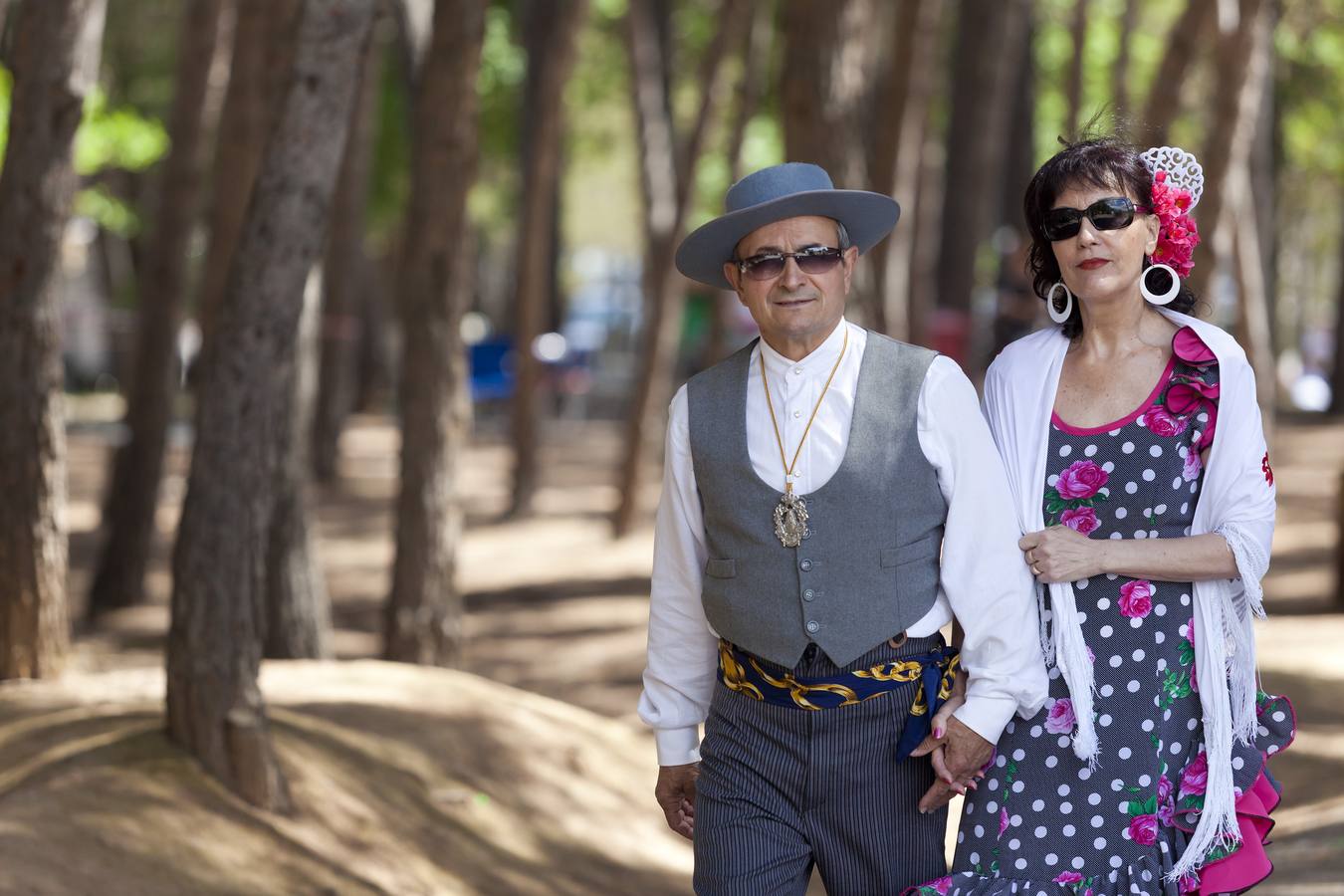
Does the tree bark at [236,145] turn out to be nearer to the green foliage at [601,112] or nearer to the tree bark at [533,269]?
the tree bark at [533,269]

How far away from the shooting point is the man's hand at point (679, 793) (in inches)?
140

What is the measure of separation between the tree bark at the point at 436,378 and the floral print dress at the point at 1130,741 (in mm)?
5718

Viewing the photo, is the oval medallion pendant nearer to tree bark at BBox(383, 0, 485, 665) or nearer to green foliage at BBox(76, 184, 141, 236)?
tree bark at BBox(383, 0, 485, 665)

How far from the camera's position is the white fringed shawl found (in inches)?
124

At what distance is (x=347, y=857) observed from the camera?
5.35 metres

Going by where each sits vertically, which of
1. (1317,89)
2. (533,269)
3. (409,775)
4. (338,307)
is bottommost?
(409,775)

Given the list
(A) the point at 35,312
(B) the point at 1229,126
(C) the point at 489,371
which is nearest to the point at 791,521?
(A) the point at 35,312

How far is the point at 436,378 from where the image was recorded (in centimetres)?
874

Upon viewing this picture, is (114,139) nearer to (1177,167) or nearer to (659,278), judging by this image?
(659,278)

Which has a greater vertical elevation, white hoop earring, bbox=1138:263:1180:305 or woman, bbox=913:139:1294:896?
white hoop earring, bbox=1138:263:1180:305

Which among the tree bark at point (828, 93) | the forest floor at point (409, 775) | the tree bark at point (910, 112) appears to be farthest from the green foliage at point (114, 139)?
the tree bark at point (828, 93)

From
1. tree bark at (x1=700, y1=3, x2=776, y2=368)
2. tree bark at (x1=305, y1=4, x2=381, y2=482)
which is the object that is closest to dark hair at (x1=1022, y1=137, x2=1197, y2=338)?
tree bark at (x1=700, y1=3, x2=776, y2=368)

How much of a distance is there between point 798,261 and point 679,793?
45.1 inches

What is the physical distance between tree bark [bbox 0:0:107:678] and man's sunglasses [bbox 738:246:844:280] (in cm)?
437
